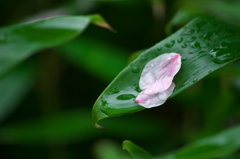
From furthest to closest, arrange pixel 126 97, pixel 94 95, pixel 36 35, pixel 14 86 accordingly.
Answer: pixel 94 95 → pixel 14 86 → pixel 36 35 → pixel 126 97

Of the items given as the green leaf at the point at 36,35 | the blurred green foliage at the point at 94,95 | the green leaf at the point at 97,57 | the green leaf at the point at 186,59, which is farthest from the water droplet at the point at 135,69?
the green leaf at the point at 97,57

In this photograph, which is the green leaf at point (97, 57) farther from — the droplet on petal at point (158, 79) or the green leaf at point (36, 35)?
the droplet on petal at point (158, 79)

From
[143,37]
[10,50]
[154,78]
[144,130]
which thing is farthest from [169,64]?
[143,37]

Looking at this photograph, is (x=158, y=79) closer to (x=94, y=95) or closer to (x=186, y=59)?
(x=186, y=59)

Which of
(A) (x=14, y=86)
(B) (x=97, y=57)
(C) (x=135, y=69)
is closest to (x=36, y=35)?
(C) (x=135, y=69)

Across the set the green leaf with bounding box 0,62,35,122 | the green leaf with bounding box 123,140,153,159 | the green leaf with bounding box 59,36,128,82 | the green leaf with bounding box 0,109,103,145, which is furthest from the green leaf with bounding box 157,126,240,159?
the green leaf with bounding box 0,62,35,122

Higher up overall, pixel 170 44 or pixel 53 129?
pixel 170 44

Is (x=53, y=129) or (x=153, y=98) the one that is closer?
(x=153, y=98)

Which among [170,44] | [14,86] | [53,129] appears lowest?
[53,129]
